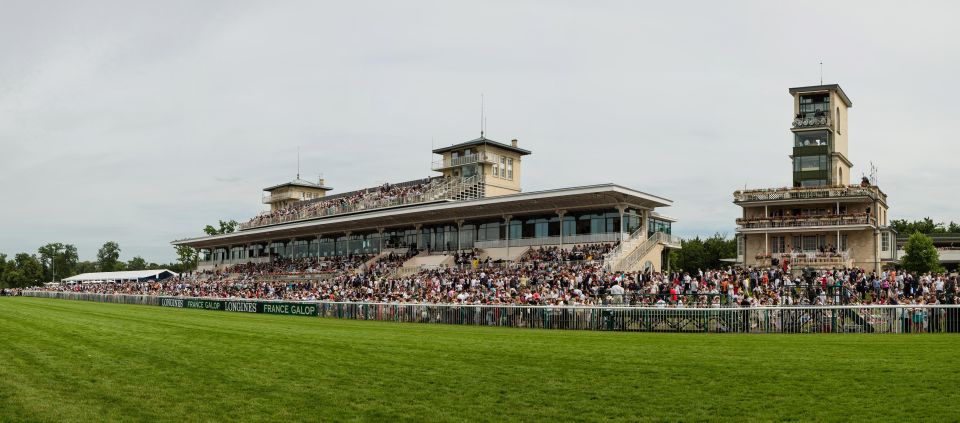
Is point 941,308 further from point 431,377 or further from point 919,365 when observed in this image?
point 431,377

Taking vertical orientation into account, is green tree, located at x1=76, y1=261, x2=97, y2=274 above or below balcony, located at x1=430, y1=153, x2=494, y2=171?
below

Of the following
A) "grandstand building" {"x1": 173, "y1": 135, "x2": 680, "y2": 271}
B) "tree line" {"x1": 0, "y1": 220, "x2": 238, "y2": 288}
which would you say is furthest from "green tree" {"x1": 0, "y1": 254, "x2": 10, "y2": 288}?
"grandstand building" {"x1": 173, "y1": 135, "x2": 680, "y2": 271}

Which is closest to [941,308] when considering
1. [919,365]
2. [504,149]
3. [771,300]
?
[771,300]

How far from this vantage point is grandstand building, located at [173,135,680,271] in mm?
42875

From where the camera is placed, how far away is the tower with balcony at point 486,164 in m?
62.5

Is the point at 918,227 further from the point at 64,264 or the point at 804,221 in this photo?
the point at 64,264

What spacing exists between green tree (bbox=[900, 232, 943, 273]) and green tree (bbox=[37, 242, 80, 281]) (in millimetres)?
121629

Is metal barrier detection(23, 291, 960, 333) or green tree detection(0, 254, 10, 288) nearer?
metal barrier detection(23, 291, 960, 333)

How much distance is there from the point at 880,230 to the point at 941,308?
96.8ft

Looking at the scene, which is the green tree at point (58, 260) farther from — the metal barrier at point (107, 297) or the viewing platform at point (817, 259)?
the viewing platform at point (817, 259)

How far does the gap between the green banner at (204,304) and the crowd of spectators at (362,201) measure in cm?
1811

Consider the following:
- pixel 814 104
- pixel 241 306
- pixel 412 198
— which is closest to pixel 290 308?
pixel 241 306

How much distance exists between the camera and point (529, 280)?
33906 millimetres

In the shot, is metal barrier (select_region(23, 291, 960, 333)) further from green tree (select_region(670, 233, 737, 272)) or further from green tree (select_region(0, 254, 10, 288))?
green tree (select_region(0, 254, 10, 288))
